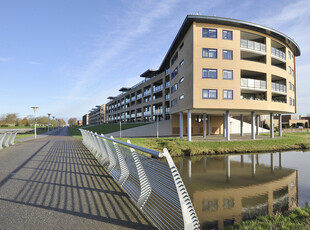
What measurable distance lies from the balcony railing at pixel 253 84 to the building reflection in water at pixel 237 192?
45.0 ft

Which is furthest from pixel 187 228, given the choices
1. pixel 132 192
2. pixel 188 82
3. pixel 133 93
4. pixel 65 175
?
Answer: pixel 133 93

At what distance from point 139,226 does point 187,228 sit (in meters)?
0.88

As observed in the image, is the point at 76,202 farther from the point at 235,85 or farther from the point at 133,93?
the point at 133,93

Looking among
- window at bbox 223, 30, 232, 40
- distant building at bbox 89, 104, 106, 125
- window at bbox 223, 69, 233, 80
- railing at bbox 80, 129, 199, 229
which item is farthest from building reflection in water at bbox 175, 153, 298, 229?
distant building at bbox 89, 104, 106, 125

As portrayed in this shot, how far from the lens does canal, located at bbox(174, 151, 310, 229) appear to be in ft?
19.0

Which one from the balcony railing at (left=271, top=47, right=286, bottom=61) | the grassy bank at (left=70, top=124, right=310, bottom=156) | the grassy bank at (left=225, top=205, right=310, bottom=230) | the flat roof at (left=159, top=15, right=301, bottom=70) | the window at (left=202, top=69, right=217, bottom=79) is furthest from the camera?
the balcony railing at (left=271, top=47, right=286, bottom=61)

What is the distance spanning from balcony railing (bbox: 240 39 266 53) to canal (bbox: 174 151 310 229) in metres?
16.2

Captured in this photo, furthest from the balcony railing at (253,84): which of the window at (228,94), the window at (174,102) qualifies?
the window at (174,102)

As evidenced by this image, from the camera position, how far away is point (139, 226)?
129 inches

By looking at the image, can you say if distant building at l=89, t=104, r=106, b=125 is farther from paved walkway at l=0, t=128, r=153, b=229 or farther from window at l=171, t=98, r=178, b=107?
paved walkway at l=0, t=128, r=153, b=229

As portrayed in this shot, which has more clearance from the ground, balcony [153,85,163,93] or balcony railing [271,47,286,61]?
balcony railing [271,47,286,61]

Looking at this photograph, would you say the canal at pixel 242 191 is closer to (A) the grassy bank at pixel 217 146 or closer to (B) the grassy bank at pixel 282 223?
(B) the grassy bank at pixel 282 223

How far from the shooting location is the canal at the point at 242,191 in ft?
19.0

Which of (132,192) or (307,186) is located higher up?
(132,192)
